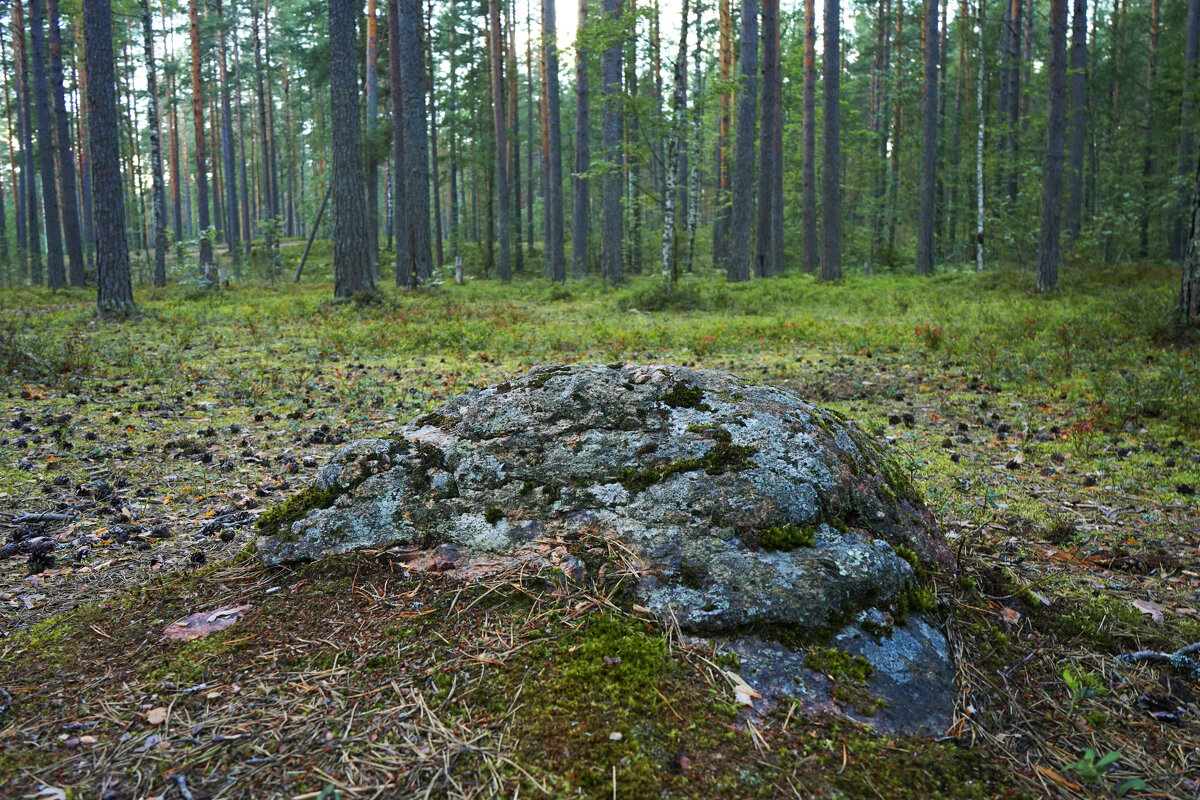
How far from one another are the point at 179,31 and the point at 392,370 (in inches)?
1466

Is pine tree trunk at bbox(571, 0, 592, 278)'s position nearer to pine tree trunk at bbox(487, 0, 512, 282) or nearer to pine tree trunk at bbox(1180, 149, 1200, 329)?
pine tree trunk at bbox(487, 0, 512, 282)

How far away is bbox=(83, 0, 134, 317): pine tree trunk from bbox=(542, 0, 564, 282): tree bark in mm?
14846

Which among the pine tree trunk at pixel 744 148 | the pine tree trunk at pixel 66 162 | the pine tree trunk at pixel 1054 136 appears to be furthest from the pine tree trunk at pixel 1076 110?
the pine tree trunk at pixel 66 162

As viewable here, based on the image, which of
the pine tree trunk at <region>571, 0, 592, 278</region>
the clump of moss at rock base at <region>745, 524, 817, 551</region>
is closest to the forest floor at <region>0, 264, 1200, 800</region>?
the clump of moss at rock base at <region>745, 524, 817, 551</region>

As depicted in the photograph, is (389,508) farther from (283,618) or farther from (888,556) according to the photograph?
(888,556)

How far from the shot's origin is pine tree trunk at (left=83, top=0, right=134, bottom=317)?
12.4 m

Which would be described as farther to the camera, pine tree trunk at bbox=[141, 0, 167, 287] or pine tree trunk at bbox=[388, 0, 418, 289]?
pine tree trunk at bbox=[388, 0, 418, 289]

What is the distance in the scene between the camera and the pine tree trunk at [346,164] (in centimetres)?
1401

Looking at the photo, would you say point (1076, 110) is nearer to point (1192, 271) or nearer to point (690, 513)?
point (1192, 271)

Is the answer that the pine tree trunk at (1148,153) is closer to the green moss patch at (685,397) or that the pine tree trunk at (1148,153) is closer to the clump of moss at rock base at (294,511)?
the green moss patch at (685,397)

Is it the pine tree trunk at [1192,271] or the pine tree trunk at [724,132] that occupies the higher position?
the pine tree trunk at [724,132]

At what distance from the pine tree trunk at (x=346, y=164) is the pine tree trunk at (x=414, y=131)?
4.06m

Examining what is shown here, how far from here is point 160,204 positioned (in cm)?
1977

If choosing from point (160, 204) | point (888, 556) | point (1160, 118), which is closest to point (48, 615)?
point (888, 556)
